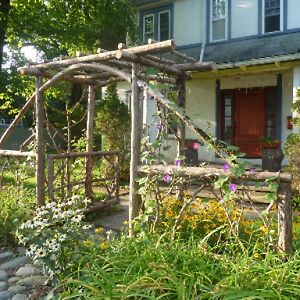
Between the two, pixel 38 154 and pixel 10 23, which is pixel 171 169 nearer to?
pixel 38 154

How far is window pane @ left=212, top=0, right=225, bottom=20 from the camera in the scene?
12.5m

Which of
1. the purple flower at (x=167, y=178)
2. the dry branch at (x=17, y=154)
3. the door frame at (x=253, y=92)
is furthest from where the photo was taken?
the door frame at (x=253, y=92)

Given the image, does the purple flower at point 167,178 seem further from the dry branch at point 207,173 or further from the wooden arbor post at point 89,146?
the wooden arbor post at point 89,146

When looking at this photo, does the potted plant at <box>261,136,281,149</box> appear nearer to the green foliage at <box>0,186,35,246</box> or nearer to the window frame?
the window frame

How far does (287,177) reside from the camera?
10.1ft

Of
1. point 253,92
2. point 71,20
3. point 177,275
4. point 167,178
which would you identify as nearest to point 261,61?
point 253,92

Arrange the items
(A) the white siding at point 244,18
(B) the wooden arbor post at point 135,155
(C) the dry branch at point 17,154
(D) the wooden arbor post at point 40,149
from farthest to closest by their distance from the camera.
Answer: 1. (A) the white siding at point 244,18
2. (C) the dry branch at point 17,154
3. (D) the wooden arbor post at point 40,149
4. (B) the wooden arbor post at point 135,155

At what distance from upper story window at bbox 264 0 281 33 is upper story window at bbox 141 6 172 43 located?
11.0 ft

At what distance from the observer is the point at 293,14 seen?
11.0 meters

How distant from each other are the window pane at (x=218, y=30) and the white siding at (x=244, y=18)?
0.43 metres

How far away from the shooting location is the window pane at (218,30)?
41.0 feet

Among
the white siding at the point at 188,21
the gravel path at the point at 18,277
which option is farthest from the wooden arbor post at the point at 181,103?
the white siding at the point at 188,21

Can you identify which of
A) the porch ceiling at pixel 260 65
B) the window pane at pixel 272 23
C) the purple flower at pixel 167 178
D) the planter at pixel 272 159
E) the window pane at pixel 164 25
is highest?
the window pane at pixel 164 25

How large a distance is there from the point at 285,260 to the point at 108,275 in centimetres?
140
